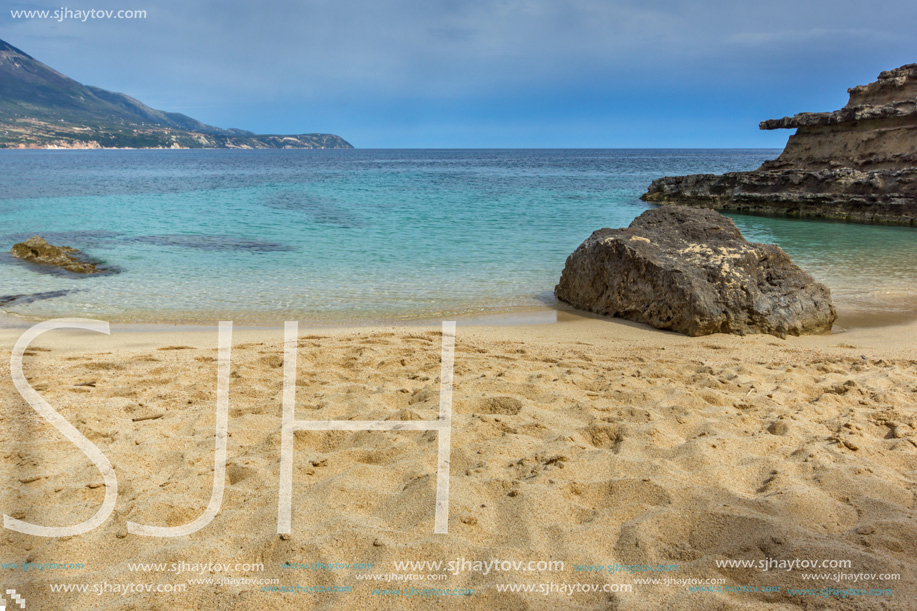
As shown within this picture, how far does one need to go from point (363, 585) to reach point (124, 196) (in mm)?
26797

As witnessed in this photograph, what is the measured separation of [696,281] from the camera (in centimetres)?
610

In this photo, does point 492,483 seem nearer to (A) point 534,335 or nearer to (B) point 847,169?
(A) point 534,335

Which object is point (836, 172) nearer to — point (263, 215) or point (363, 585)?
point (263, 215)

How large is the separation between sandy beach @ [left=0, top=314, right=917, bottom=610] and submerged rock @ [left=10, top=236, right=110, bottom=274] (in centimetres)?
586

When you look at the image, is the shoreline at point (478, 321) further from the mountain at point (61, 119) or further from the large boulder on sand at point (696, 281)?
the mountain at point (61, 119)

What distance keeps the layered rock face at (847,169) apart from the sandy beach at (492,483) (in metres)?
19.0

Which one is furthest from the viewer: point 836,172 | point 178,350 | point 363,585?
point 836,172

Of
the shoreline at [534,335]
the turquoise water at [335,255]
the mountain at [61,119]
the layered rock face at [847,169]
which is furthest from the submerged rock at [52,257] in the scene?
the mountain at [61,119]

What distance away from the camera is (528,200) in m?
24.2

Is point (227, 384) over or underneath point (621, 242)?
underneath

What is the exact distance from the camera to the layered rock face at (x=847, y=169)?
19.6 metres

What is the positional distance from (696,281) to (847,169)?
68.1 feet

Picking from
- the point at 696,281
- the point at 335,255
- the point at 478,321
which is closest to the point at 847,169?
the point at 696,281

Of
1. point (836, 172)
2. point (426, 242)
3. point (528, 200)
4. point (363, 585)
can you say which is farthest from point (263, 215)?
point (836, 172)
